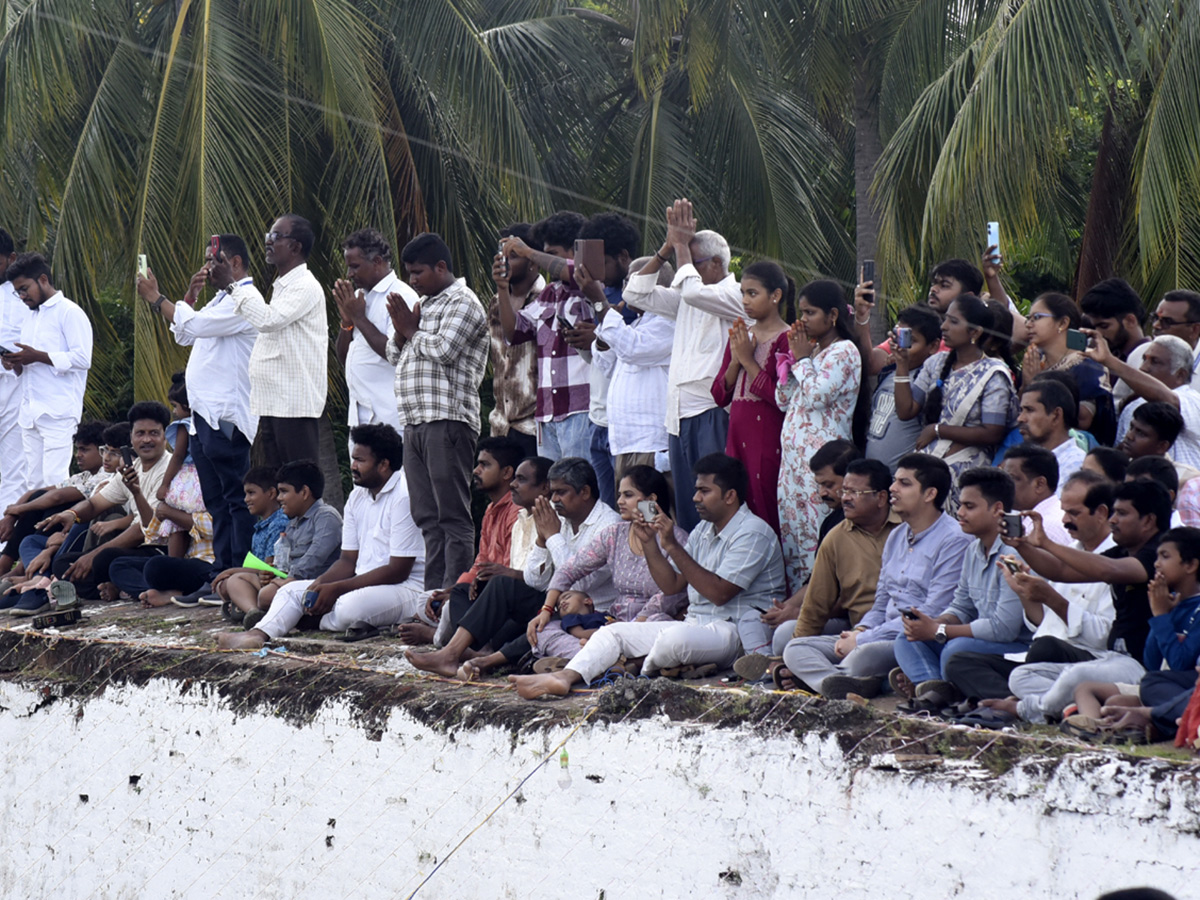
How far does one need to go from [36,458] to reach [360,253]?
11.0 ft

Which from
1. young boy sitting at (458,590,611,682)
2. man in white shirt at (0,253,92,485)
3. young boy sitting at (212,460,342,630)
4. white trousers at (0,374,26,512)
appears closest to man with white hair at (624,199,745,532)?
young boy sitting at (458,590,611,682)

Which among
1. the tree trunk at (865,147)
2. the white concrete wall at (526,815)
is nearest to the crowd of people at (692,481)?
the white concrete wall at (526,815)

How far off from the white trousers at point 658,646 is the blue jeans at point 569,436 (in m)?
1.28

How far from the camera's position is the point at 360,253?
7.73 metres

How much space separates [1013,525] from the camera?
472cm

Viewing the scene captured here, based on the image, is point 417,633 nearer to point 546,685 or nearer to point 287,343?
point 546,685

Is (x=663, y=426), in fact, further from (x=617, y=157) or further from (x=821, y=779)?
(x=617, y=157)

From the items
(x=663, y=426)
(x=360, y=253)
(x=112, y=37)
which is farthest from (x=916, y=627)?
(x=112, y=37)

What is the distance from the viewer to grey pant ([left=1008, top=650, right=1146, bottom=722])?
4.65 meters

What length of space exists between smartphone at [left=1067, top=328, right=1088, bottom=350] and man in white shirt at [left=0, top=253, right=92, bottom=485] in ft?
20.4

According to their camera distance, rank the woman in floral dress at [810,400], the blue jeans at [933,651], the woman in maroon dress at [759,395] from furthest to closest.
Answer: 1. the woman in maroon dress at [759,395]
2. the woman in floral dress at [810,400]
3. the blue jeans at [933,651]

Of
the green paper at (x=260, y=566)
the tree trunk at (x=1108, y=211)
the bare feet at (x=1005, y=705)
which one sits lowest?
the bare feet at (x=1005, y=705)

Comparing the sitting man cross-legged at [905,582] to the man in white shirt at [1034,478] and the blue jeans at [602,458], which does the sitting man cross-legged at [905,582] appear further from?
the blue jeans at [602,458]

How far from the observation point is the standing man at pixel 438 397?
24.0 feet
